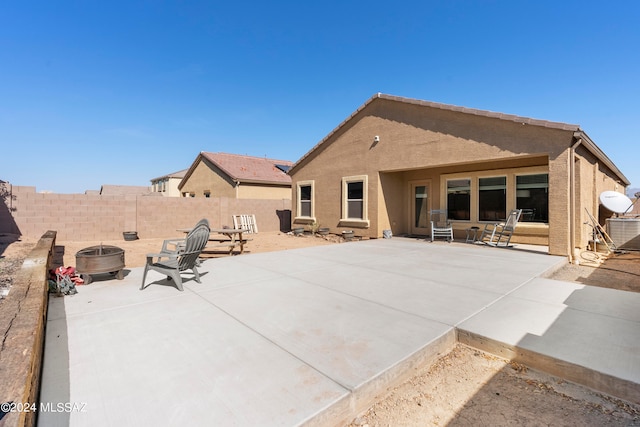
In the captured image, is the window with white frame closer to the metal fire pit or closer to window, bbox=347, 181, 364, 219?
window, bbox=347, 181, 364, 219

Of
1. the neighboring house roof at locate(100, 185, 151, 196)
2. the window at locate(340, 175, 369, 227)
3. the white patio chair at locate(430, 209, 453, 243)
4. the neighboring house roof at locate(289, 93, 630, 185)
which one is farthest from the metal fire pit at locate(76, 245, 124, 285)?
the neighboring house roof at locate(100, 185, 151, 196)

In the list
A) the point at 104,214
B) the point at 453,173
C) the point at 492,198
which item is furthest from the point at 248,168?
the point at 492,198

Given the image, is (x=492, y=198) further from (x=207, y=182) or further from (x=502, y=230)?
(x=207, y=182)

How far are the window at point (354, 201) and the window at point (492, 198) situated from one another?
424cm

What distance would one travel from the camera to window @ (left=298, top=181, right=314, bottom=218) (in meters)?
15.2

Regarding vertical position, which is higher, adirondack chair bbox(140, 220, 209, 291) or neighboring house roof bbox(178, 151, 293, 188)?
neighboring house roof bbox(178, 151, 293, 188)

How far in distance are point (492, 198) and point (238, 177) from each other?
48.3 ft

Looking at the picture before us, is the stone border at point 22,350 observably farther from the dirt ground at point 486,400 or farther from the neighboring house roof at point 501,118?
the neighboring house roof at point 501,118

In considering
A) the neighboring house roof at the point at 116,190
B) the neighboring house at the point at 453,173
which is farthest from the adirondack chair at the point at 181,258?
the neighboring house roof at the point at 116,190

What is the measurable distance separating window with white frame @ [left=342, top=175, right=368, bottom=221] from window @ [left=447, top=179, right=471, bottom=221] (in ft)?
10.8

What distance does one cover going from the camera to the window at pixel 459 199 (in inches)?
444

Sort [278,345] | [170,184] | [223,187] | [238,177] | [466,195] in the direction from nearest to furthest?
1. [278,345]
2. [466,195]
3. [238,177]
4. [223,187]
5. [170,184]

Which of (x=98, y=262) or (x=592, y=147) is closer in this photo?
(x=98, y=262)

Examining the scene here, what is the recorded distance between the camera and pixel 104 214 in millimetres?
12844
